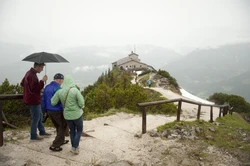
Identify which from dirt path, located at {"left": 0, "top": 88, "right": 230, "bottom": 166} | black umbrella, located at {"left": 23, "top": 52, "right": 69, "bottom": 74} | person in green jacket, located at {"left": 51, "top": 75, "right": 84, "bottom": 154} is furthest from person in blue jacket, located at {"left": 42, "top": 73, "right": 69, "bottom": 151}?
dirt path, located at {"left": 0, "top": 88, "right": 230, "bottom": 166}

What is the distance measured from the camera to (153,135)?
21.4 ft

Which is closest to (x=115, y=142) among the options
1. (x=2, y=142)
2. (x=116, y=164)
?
(x=116, y=164)

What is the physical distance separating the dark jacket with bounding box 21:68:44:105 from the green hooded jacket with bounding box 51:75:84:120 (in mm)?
666

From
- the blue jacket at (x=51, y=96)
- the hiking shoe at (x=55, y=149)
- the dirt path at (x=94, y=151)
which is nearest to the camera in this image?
the dirt path at (x=94, y=151)

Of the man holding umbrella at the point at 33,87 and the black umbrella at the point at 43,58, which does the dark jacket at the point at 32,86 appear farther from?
the black umbrella at the point at 43,58

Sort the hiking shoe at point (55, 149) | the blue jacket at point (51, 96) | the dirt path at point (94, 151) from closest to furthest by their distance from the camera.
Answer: the dirt path at point (94, 151)
the blue jacket at point (51, 96)
the hiking shoe at point (55, 149)

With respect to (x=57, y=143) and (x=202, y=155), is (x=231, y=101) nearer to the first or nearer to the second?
(x=202, y=155)

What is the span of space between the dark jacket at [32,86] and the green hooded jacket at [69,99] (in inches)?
26.2

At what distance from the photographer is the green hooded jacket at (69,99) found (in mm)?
4309

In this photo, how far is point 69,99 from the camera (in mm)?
4316

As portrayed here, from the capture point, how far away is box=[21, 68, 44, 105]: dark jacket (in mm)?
4566

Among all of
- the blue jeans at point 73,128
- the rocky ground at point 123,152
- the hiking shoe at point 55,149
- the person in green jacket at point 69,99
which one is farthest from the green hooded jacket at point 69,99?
the rocky ground at point 123,152

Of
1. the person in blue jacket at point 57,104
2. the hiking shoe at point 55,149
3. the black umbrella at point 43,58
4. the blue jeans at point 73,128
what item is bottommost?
the hiking shoe at point 55,149

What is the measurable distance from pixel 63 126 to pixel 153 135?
3.27 metres
